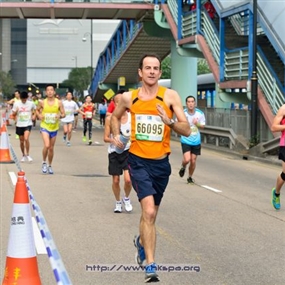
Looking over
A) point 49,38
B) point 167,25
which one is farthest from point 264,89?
point 49,38

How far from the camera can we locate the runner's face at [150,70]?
19.8 ft

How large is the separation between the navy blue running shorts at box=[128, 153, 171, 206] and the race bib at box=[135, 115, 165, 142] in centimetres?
21

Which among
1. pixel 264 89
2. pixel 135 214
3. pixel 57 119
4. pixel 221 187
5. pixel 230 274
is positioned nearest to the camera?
pixel 230 274

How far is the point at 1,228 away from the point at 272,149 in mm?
12839

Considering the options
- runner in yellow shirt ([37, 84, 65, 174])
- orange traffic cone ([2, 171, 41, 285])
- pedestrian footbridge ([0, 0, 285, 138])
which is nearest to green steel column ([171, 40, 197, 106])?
pedestrian footbridge ([0, 0, 285, 138])

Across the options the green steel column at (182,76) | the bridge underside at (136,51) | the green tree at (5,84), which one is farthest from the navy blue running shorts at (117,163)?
the green tree at (5,84)

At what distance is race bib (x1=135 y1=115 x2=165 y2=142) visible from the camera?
6.00m

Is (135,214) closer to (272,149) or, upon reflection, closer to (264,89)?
(272,149)

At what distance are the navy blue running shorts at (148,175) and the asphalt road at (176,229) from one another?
31.7 inches

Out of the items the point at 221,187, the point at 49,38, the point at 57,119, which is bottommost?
the point at 221,187

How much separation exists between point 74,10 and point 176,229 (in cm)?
2798

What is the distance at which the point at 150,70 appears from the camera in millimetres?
6062

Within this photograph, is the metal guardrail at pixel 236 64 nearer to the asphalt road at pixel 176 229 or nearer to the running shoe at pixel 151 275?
the asphalt road at pixel 176 229

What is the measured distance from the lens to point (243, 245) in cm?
765
